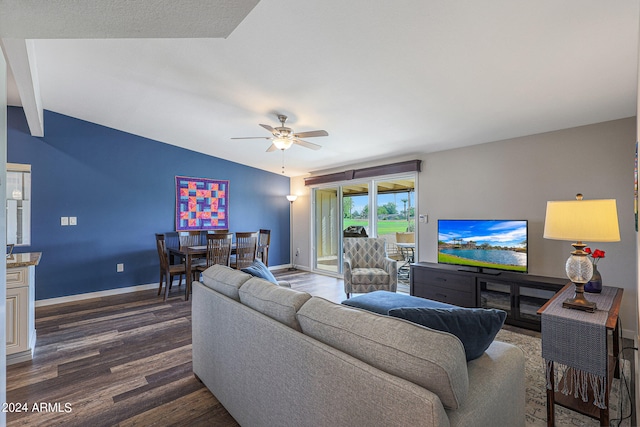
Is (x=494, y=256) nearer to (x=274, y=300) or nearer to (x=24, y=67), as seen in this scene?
(x=274, y=300)

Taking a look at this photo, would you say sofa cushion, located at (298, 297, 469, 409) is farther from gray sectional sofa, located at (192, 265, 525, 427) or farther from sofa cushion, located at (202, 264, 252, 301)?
sofa cushion, located at (202, 264, 252, 301)

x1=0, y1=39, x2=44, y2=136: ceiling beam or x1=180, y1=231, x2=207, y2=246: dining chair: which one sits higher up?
→ x1=0, y1=39, x2=44, y2=136: ceiling beam

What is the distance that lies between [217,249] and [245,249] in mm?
473

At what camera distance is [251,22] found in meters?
2.05

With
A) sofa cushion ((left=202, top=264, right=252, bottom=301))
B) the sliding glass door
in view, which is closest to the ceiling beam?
sofa cushion ((left=202, top=264, right=252, bottom=301))

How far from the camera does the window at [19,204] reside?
12.6ft

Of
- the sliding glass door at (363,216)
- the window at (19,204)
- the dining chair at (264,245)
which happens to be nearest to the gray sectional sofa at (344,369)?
the dining chair at (264,245)

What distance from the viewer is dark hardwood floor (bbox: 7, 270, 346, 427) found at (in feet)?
5.88

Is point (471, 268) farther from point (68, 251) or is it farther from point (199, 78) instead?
point (68, 251)

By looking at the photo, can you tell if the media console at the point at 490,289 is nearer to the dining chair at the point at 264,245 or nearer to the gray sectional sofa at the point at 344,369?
the gray sectional sofa at the point at 344,369

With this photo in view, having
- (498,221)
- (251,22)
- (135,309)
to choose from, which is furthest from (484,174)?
(135,309)

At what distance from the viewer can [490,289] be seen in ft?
11.5

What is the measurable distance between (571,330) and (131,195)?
566 cm

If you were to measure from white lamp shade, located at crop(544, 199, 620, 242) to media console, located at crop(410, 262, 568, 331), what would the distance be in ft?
4.46
